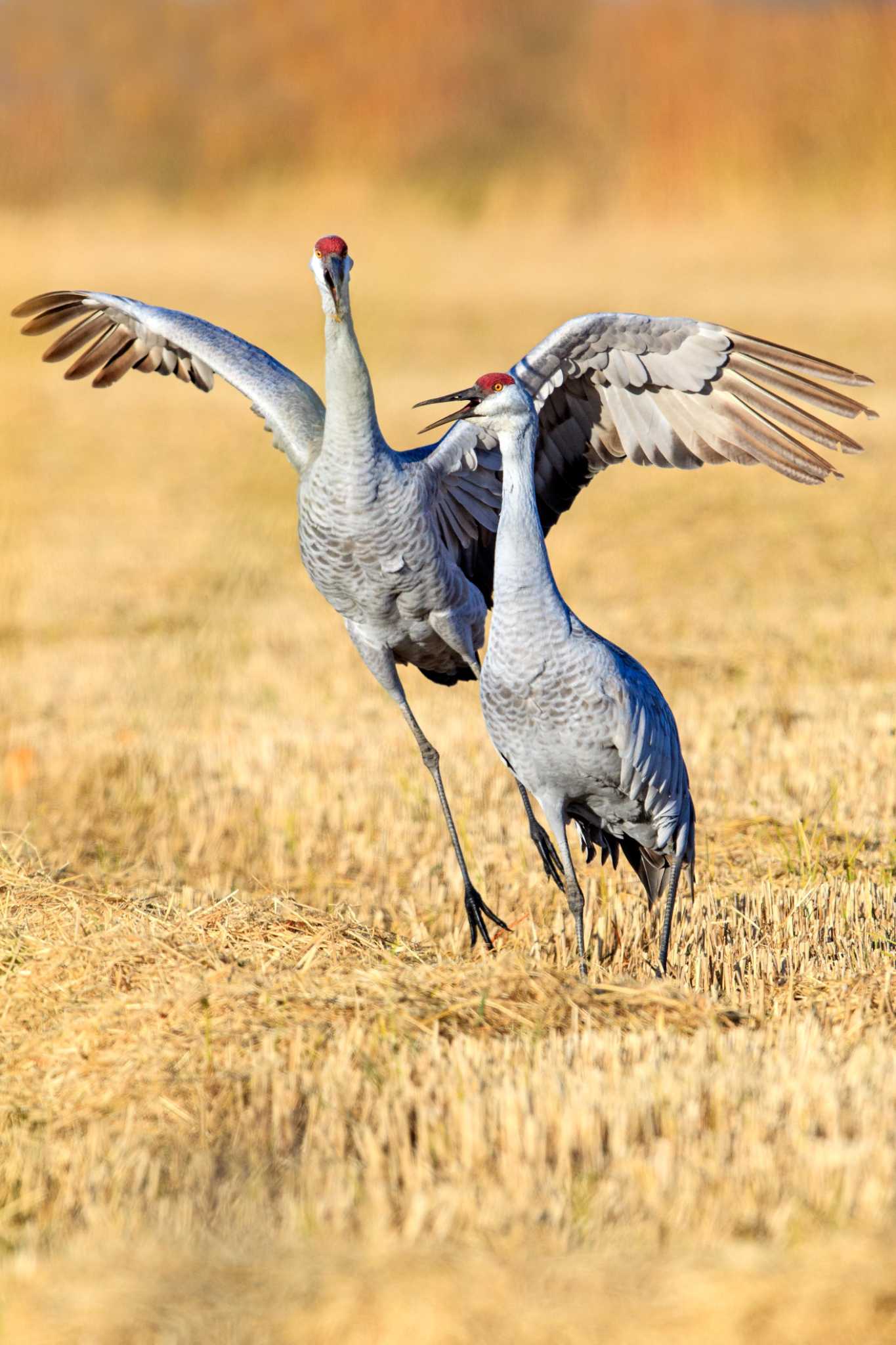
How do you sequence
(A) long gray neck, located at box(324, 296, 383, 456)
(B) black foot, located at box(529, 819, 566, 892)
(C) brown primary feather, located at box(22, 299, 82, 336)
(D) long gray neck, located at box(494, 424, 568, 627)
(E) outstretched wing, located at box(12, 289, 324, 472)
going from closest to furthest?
(D) long gray neck, located at box(494, 424, 568, 627) → (A) long gray neck, located at box(324, 296, 383, 456) → (E) outstretched wing, located at box(12, 289, 324, 472) → (B) black foot, located at box(529, 819, 566, 892) → (C) brown primary feather, located at box(22, 299, 82, 336)

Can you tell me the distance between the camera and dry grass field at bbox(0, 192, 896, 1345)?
2.79 m

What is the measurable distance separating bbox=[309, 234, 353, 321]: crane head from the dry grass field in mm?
1893

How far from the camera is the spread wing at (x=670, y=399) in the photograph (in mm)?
5070

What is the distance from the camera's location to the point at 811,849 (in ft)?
19.9

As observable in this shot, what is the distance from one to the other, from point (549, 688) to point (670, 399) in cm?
140

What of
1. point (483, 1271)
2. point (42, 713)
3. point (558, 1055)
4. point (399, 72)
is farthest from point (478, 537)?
point (399, 72)

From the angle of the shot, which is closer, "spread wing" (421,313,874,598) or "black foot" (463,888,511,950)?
"spread wing" (421,313,874,598)

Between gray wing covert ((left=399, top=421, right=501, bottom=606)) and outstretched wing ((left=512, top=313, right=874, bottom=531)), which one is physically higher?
outstretched wing ((left=512, top=313, right=874, bottom=531))

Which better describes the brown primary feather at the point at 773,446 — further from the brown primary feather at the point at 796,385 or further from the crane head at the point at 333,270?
the crane head at the point at 333,270

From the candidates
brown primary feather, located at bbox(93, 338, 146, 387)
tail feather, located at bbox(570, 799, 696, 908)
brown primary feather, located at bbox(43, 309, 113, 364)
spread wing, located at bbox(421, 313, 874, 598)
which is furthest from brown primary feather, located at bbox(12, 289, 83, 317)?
tail feather, located at bbox(570, 799, 696, 908)

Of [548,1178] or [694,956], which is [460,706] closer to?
[694,956]

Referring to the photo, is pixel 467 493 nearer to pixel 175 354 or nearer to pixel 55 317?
pixel 175 354

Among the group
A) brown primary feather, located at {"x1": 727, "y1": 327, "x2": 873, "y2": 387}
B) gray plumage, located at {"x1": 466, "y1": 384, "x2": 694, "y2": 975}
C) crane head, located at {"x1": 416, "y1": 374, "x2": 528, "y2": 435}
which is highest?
brown primary feather, located at {"x1": 727, "y1": 327, "x2": 873, "y2": 387}

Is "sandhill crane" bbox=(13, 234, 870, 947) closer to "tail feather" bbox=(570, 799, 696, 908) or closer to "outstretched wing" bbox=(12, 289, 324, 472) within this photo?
"outstretched wing" bbox=(12, 289, 324, 472)
